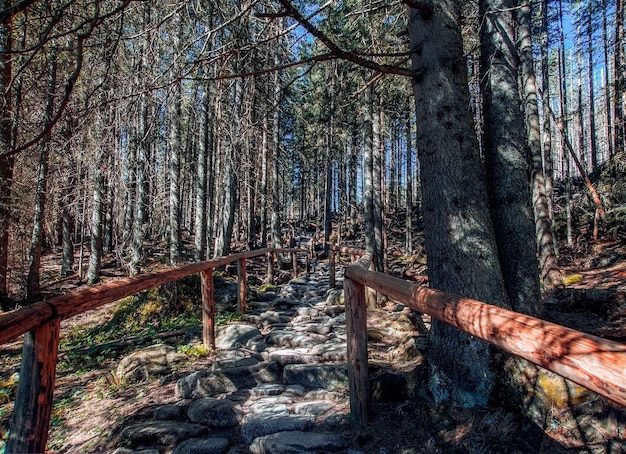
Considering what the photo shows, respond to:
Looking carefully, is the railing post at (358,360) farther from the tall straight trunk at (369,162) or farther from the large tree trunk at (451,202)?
the tall straight trunk at (369,162)

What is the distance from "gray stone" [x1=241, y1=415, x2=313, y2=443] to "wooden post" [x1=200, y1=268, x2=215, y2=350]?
6.89 feet

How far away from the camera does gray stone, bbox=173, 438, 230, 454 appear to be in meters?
2.74

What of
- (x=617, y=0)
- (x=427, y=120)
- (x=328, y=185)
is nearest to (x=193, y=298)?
(x=427, y=120)

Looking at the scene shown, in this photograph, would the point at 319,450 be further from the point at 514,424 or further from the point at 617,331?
the point at 617,331

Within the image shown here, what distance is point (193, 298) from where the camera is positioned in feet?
26.3

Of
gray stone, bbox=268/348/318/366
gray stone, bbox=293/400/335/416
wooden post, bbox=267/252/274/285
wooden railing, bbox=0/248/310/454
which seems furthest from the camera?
wooden post, bbox=267/252/274/285

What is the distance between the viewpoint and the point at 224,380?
3.99m

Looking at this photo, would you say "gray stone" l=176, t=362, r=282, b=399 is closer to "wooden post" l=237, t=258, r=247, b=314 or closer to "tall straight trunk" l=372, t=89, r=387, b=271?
"wooden post" l=237, t=258, r=247, b=314

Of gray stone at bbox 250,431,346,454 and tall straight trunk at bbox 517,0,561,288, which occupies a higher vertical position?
tall straight trunk at bbox 517,0,561,288

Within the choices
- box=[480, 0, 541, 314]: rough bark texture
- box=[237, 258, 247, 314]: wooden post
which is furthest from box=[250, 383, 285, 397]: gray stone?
box=[237, 258, 247, 314]: wooden post

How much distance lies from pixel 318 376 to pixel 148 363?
2.31 meters

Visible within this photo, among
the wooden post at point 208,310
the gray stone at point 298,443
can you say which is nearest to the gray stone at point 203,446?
the gray stone at point 298,443

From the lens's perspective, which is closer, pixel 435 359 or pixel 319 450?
pixel 319 450

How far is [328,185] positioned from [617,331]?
655 inches
